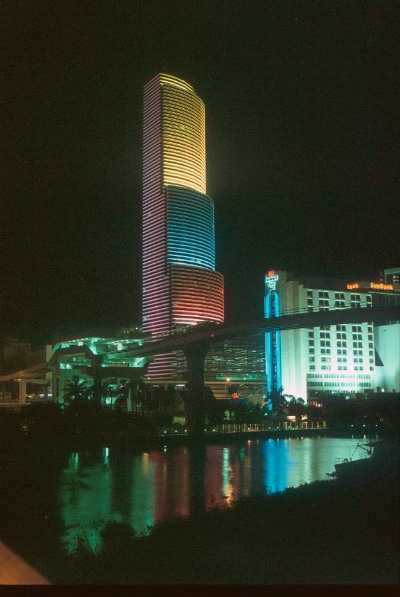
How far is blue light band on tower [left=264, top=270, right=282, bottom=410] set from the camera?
37688 millimetres

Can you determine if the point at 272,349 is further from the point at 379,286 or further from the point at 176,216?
the point at 176,216

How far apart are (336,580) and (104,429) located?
20.9 meters

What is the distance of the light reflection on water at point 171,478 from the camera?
10633 millimetres

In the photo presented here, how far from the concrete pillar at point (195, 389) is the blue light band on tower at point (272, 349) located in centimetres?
765

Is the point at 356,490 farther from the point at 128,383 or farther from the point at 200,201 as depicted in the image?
the point at 200,201

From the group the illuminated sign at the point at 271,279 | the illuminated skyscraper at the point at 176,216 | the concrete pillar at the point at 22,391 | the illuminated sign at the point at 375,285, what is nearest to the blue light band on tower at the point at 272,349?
the illuminated sign at the point at 271,279

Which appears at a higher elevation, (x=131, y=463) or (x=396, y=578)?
(x=396, y=578)

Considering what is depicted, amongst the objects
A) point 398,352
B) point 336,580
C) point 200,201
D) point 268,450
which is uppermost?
point 200,201

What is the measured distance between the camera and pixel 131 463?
62.8 feet

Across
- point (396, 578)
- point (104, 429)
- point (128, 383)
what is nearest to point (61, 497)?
point (396, 578)

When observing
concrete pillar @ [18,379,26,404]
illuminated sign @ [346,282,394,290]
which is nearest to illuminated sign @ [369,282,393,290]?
illuminated sign @ [346,282,394,290]

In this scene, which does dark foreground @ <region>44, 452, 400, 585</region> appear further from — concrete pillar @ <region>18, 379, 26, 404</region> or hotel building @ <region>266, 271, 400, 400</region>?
concrete pillar @ <region>18, 379, 26, 404</region>

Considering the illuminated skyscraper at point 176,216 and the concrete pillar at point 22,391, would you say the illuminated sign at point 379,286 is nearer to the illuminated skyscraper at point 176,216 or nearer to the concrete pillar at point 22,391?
the concrete pillar at point 22,391

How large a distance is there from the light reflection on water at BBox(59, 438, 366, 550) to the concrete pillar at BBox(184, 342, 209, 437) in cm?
328
